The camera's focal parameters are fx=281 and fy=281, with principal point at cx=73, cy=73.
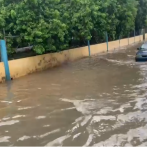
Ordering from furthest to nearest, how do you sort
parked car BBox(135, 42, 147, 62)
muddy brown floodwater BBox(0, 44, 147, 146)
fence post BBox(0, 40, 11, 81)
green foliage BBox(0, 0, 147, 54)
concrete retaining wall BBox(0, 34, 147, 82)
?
parked car BBox(135, 42, 147, 62) < green foliage BBox(0, 0, 147, 54) < concrete retaining wall BBox(0, 34, 147, 82) < fence post BBox(0, 40, 11, 81) < muddy brown floodwater BBox(0, 44, 147, 146)

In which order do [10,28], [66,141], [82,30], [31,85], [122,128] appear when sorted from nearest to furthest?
[66,141], [122,128], [31,85], [10,28], [82,30]

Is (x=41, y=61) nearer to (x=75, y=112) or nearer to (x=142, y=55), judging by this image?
(x=142, y=55)

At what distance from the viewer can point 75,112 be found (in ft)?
24.9

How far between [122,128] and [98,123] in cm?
64

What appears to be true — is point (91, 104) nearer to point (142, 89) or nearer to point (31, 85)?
point (142, 89)

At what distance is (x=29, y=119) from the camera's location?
718cm

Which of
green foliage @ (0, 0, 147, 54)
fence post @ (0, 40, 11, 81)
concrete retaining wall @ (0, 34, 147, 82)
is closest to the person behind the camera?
fence post @ (0, 40, 11, 81)

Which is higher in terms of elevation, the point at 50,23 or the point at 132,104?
the point at 50,23

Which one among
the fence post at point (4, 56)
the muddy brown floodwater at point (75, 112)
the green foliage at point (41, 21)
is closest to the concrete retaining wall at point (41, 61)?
the fence post at point (4, 56)

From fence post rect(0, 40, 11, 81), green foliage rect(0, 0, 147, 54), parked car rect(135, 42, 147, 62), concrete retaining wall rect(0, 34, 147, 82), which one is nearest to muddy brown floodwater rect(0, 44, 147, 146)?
fence post rect(0, 40, 11, 81)

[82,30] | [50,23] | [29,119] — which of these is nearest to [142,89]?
[29,119]

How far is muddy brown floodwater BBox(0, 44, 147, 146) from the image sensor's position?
5840 mm

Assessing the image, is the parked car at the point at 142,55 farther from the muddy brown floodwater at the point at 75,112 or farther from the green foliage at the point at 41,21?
the muddy brown floodwater at the point at 75,112

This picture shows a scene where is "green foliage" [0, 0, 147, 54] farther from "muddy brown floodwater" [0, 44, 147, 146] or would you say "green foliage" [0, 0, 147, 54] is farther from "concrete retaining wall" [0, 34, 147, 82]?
"muddy brown floodwater" [0, 44, 147, 146]
